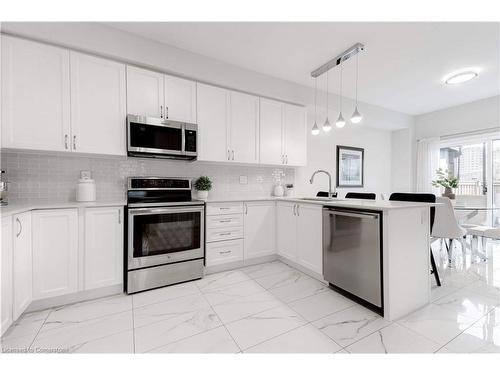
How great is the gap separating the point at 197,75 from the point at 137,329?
2607mm

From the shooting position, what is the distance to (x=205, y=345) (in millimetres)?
1448

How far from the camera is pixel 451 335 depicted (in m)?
1.52

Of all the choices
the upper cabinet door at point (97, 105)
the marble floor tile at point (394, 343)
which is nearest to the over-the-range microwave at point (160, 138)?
the upper cabinet door at point (97, 105)

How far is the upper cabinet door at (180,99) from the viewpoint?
99.8 inches

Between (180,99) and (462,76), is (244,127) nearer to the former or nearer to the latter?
(180,99)

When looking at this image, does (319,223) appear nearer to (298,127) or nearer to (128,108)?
(298,127)

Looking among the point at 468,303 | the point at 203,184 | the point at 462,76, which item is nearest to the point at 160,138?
the point at 203,184

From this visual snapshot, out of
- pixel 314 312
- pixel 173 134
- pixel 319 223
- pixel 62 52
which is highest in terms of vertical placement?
pixel 62 52

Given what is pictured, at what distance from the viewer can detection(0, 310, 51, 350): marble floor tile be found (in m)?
1.45

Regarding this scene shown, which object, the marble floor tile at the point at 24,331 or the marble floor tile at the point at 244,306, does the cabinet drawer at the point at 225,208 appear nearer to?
the marble floor tile at the point at 244,306

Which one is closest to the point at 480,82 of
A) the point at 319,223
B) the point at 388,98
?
the point at 388,98

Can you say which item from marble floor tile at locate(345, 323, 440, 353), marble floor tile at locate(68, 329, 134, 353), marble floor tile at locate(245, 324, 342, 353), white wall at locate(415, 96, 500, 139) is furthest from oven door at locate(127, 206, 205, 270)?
white wall at locate(415, 96, 500, 139)

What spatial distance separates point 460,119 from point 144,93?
559 cm

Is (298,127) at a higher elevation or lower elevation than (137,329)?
higher
